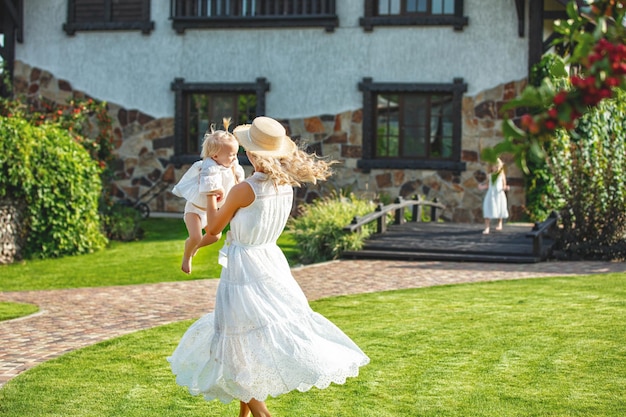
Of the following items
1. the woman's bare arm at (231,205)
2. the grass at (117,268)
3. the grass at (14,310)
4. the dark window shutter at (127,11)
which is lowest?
the grass at (14,310)

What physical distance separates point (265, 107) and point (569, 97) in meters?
17.8

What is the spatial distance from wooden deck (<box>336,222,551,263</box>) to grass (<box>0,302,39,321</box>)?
559 cm

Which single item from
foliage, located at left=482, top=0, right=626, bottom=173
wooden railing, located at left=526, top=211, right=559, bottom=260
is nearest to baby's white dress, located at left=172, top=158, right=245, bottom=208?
foliage, located at left=482, top=0, right=626, bottom=173

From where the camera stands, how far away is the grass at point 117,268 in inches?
506

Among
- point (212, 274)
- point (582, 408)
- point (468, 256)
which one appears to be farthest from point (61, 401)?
point (468, 256)

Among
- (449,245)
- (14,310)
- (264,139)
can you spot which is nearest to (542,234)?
(449,245)

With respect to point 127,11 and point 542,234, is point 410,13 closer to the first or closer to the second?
point 127,11

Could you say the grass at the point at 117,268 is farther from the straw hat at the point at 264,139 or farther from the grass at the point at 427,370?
the straw hat at the point at 264,139

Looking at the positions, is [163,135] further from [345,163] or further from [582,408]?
[582,408]

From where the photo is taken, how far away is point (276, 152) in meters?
5.51

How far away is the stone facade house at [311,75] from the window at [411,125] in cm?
3

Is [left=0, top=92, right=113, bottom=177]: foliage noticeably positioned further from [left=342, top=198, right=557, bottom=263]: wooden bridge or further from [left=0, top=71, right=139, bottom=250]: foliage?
[left=342, top=198, right=557, bottom=263]: wooden bridge

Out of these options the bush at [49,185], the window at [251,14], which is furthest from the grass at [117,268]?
the window at [251,14]

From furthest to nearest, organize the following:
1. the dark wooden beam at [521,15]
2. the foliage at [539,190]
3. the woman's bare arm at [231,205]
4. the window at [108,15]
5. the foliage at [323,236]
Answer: the window at [108,15] < the dark wooden beam at [521,15] < the foliage at [539,190] < the foliage at [323,236] < the woman's bare arm at [231,205]
